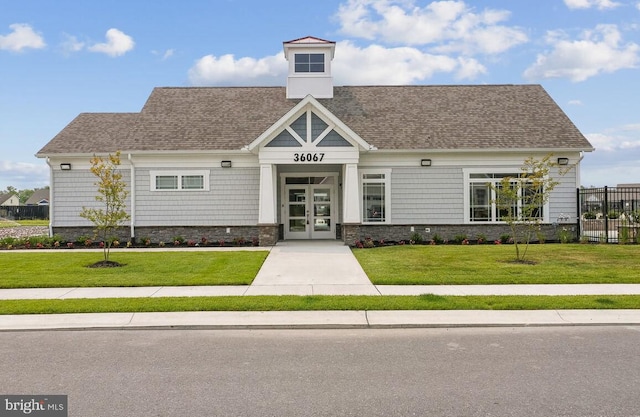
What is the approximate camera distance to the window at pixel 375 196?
20.7 meters

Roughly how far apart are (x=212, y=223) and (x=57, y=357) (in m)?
14.1

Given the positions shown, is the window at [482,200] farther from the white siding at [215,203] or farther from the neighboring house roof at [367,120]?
the white siding at [215,203]

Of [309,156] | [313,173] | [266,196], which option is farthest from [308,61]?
[266,196]

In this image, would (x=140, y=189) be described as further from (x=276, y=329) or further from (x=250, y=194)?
(x=276, y=329)

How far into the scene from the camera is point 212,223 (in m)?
20.5

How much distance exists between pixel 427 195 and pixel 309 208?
17.2 ft

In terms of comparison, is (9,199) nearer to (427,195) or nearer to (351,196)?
(351,196)

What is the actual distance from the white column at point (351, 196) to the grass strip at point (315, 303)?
9353 millimetres

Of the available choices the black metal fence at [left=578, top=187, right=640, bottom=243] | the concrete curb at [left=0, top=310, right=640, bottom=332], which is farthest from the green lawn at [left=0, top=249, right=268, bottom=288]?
the black metal fence at [left=578, top=187, right=640, bottom=243]

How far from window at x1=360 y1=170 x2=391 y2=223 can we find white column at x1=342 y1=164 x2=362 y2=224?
1450mm

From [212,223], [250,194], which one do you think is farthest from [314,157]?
[212,223]

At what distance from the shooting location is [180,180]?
2062 cm

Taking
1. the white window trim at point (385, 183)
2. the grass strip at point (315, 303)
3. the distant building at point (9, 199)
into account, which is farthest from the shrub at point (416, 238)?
the distant building at point (9, 199)

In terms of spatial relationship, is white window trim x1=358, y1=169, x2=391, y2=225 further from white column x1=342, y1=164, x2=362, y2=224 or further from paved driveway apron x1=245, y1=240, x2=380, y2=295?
paved driveway apron x1=245, y1=240, x2=380, y2=295
